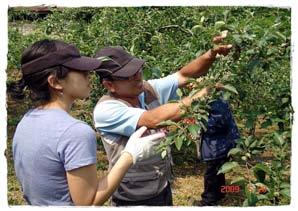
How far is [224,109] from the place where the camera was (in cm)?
275

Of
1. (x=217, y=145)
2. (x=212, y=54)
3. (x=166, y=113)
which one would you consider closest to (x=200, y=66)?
(x=212, y=54)

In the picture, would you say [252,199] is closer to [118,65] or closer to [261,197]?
[261,197]

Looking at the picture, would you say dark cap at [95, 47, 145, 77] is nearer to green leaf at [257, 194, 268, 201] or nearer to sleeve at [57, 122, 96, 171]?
sleeve at [57, 122, 96, 171]

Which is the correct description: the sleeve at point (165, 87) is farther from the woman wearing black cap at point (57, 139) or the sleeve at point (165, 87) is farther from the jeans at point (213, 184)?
the jeans at point (213, 184)

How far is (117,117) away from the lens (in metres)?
1.65

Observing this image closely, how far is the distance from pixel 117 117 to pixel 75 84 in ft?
1.15

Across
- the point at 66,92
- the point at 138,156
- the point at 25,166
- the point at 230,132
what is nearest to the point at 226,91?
the point at 138,156

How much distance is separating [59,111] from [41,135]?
3.0 inches

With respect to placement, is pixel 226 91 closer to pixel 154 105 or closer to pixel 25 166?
pixel 154 105

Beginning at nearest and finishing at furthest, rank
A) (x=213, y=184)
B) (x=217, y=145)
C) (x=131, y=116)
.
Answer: (x=131, y=116), (x=217, y=145), (x=213, y=184)

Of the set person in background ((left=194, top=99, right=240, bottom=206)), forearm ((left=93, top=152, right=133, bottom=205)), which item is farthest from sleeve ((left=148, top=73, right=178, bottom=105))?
person in background ((left=194, top=99, right=240, bottom=206))

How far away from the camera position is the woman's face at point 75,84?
131 cm

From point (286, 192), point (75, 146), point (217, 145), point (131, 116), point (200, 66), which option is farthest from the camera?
point (217, 145)

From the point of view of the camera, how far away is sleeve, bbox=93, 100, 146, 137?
5.35ft
